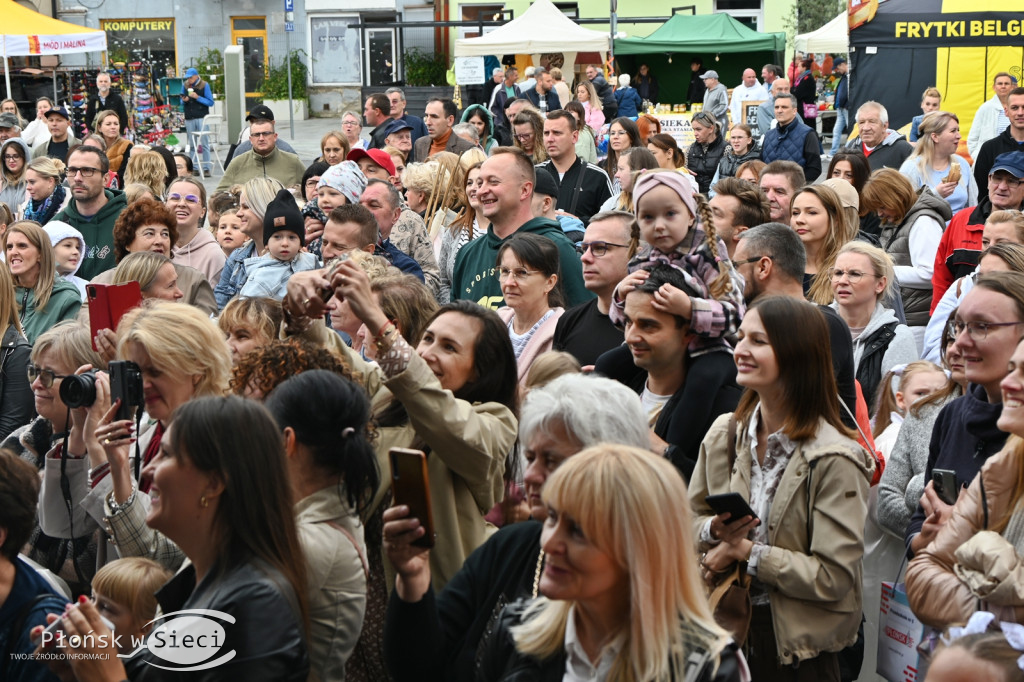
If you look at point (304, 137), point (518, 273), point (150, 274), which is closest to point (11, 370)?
point (150, 274)

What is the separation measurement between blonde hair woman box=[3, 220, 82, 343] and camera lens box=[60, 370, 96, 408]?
101 inches

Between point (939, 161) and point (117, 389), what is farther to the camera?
point (939, 161)

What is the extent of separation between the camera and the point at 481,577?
2678 millimetres

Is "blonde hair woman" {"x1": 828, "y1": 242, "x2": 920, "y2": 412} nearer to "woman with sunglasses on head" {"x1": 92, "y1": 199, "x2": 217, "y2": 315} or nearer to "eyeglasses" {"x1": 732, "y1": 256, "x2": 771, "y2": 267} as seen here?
"eyeglasses" {"x1": 732, "y1": 256, "x2": 771, "y2": 267}

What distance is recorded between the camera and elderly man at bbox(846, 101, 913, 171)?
1052 cm

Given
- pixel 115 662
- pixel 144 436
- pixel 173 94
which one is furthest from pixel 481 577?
pixel 173 94

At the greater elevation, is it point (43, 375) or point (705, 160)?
point (705, 160)

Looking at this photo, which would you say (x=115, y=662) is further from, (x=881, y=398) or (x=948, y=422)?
(x=881, y=398)

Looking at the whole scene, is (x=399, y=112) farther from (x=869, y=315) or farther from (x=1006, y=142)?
(x=869, y=315)

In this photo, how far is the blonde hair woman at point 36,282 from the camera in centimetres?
604

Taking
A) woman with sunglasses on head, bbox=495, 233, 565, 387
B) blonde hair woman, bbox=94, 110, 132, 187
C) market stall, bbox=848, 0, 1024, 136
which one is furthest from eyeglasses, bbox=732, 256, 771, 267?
market stall, bbox=848, 0, 1024, 136

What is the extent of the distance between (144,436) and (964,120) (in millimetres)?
13560

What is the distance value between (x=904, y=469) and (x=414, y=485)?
2.31 metres

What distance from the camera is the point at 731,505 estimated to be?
2938mm
